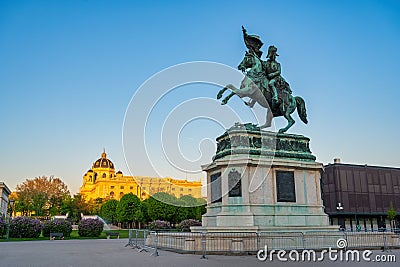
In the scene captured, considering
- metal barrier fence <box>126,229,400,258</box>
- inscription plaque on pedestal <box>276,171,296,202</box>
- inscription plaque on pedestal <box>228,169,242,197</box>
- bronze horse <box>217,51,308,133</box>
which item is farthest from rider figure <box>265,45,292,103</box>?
metal barrier fence <box>126,229,400,258</box>

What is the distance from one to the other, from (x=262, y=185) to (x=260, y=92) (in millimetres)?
4979

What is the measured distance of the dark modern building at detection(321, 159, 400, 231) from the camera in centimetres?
5756

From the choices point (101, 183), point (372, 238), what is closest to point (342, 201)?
point (372, 238)

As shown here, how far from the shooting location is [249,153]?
57.4 feet

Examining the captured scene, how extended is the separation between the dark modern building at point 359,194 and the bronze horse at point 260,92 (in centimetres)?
4161

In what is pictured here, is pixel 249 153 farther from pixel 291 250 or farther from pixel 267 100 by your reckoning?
pixel 291 250

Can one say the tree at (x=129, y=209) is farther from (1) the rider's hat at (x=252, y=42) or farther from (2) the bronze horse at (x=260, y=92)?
(1) the rider's hat at (x=252, y=42)

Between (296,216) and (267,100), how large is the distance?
6.17 meters

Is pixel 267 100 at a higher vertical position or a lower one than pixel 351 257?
higher

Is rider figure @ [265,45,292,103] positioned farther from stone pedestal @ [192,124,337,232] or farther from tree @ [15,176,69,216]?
tree @ [15,176,69,216]

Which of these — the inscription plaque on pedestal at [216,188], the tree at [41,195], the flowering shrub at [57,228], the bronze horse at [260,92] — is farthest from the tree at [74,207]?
the bronze horse at [260,92]

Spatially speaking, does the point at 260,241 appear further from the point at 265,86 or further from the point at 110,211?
the point at 110,211

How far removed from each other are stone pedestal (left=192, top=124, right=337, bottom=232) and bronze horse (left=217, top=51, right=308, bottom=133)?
56.7 inches

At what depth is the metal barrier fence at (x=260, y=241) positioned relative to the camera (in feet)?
46.9
